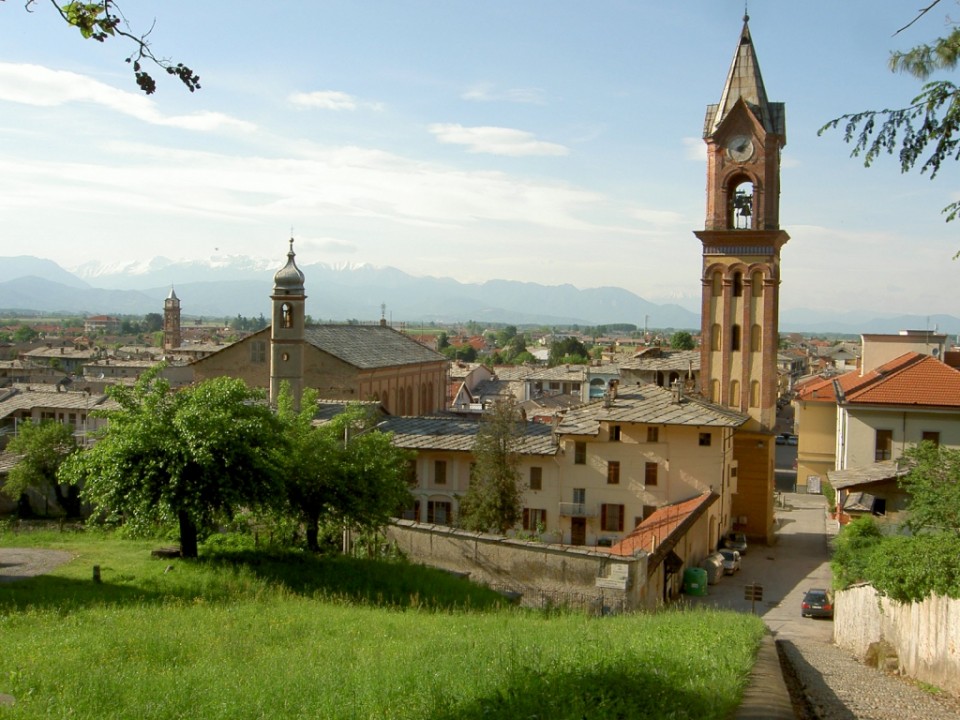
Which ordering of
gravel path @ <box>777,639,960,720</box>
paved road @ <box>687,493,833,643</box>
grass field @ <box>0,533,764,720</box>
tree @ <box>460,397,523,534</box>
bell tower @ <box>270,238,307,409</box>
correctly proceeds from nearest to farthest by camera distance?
grass field @ <box>0,533,764,720</box> < gravel path @ <box>777,639,960,720</box> < paved road @ <box>687,493,833,643</box> < tree @ <box>460,397,523,534</box> < bell tower @ <box>270,238,307,409</box>

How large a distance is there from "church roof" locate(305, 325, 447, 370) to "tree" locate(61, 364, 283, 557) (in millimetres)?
24690

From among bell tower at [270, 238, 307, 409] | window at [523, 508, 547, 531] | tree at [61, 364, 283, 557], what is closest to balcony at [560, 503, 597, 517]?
window at [523, 508, 547, 531]

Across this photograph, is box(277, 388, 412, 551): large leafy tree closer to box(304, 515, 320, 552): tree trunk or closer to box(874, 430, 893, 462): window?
box(304, 515, 320, 552): tree trunk

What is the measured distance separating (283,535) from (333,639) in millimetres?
12337

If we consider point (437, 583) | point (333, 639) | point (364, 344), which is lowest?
point (437, 583)

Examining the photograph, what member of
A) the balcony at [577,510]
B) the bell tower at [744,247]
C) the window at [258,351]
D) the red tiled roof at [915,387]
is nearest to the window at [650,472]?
the balcony at [577,510]

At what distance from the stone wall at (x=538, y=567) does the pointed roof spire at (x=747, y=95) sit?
22247mm

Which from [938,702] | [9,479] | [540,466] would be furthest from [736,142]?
[9,479]

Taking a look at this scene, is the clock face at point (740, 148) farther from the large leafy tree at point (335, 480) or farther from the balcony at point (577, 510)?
the large leafy tree at point (335, 480)

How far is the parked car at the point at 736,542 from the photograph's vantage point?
116 feet

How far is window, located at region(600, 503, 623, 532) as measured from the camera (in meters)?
34.0

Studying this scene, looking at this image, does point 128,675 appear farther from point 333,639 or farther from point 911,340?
point 911,340

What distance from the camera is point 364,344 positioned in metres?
53.9

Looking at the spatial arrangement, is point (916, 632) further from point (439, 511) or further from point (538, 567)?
point (439, 511)
